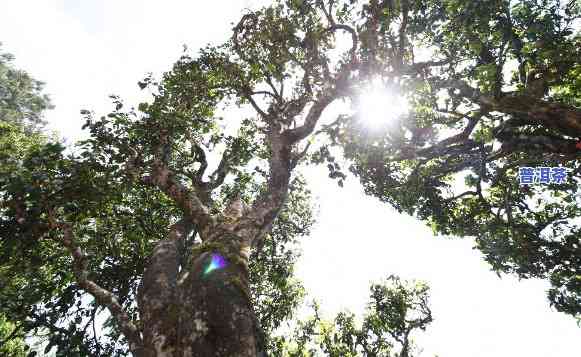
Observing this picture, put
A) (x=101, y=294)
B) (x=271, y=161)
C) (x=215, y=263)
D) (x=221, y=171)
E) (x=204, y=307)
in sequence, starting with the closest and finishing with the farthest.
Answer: (x=204, y=307), (x=215, y=263), (x=101, y=294), (x=271, y=161), (x=221, y=171)

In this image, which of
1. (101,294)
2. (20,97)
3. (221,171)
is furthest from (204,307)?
(20,97)

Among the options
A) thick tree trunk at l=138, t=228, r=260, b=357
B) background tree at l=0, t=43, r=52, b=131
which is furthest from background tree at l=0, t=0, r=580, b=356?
background tree at l=0, t=43, r=52, b=131

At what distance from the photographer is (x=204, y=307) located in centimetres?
403

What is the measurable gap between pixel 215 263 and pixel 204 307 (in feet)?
2.71

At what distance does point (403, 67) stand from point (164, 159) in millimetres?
7834

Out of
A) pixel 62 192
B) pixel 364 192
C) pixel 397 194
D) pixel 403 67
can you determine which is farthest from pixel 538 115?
pixel 62 192

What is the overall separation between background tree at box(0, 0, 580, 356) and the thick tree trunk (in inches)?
0.9

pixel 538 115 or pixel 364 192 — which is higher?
pixel 364 192

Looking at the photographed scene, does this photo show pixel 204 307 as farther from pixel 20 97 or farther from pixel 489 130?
pixel 20 97

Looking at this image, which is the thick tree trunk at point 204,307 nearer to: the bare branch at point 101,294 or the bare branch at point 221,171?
the bare branch at point 101,294

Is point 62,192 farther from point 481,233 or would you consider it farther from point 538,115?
point 481,233

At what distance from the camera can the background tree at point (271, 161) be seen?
16.6 ft

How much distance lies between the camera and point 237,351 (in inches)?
142

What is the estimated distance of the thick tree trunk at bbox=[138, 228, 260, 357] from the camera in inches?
147
